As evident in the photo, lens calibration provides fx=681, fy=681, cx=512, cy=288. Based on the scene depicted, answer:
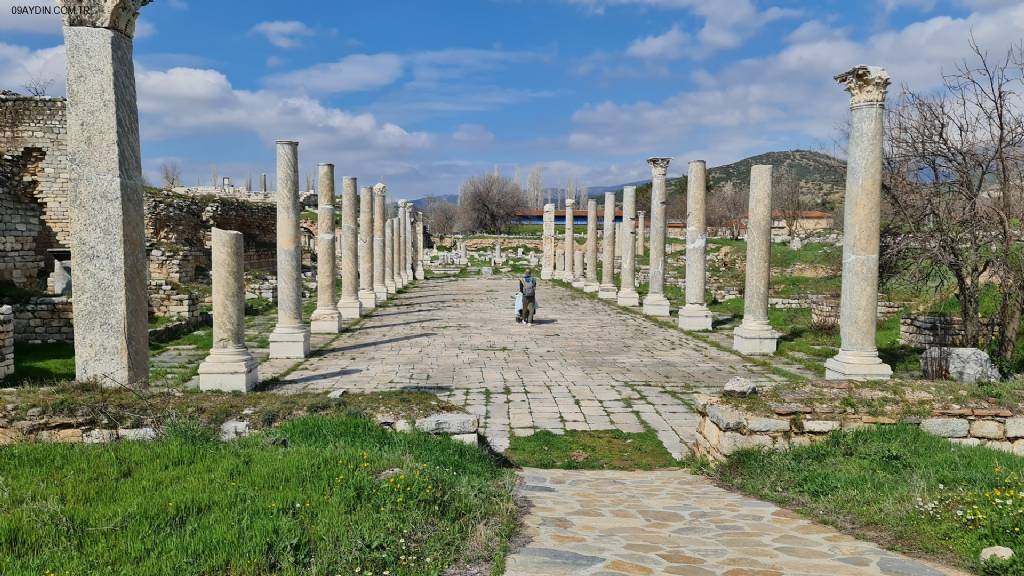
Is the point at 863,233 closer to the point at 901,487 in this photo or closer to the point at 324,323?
the point at 901,487

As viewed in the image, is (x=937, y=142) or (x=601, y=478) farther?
(x=937, y=142)

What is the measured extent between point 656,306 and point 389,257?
1372 cm

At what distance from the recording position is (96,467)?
16.1ft

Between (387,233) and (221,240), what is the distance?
19.5 metres

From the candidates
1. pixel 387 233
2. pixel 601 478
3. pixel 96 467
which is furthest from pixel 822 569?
pixel 387 233

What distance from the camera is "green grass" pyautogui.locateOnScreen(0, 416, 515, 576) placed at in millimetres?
3508

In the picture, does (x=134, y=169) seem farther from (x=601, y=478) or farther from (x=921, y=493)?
(x=921, y=493)

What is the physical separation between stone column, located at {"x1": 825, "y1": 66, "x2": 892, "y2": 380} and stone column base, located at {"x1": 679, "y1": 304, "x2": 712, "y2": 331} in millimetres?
6691

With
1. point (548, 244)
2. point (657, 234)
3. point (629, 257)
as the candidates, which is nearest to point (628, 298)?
point (629, 257)

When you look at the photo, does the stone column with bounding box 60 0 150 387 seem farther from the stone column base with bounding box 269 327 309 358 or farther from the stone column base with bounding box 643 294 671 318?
the stone column base with bounding box 643 294 671 318

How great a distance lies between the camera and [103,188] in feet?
Result: 24.6

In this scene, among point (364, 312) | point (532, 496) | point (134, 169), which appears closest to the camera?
point (532, 496)

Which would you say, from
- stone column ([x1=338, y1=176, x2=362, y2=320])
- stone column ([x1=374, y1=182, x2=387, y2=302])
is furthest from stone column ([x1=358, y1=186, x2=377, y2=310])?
stone column ([x1=338, y1=176, x2=362, y2=320])

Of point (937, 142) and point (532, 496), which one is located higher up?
point (937, 142)
